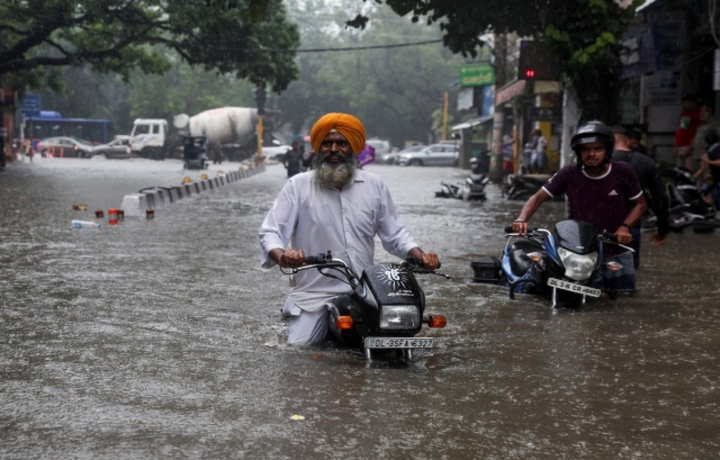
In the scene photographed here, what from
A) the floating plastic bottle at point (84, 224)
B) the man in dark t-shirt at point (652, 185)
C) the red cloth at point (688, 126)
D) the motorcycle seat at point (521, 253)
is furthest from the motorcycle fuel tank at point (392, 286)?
the red cloth at point (688, 126)

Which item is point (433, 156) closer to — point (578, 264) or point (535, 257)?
point (535, 257)

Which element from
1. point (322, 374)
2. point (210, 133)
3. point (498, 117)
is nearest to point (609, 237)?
point (322, 374)

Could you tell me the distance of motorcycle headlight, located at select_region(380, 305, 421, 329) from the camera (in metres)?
5.71

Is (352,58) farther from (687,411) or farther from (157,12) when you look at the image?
(687,411)

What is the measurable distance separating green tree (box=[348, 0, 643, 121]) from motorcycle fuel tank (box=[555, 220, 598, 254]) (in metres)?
7.95

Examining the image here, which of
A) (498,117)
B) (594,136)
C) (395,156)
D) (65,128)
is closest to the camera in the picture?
(594,136)

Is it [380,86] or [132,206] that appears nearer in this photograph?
[132,206]

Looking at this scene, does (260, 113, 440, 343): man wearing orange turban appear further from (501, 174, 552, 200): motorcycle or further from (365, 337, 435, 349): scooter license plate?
(501, 174, 552, 200): motorcycle

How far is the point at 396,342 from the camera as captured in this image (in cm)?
575

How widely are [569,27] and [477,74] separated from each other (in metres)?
27.0

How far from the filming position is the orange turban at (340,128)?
20.3 feet

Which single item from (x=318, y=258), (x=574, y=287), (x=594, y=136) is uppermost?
(x=594, y=136)

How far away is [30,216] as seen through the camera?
17141 millimetres

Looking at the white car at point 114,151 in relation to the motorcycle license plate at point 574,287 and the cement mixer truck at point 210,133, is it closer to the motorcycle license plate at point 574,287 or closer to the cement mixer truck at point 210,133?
the cement mixer truck at point 210,133
